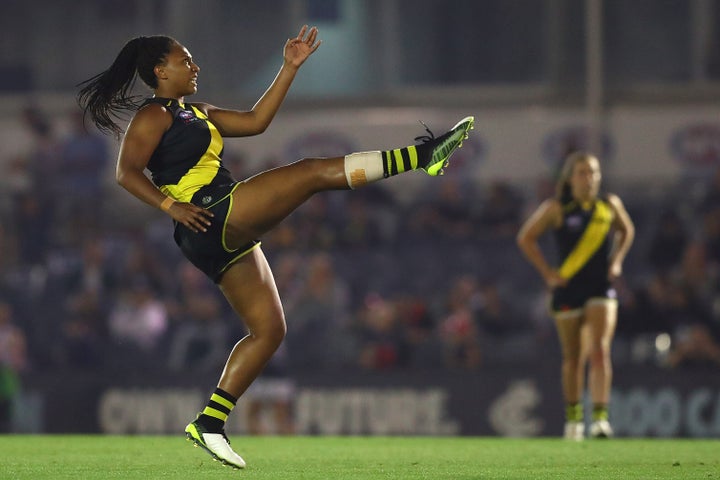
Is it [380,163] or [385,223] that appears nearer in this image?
[380,163]

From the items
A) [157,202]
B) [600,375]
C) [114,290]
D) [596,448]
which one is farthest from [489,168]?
[157,202]

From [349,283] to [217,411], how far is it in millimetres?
9311

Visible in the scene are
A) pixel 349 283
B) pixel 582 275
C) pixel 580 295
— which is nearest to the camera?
pixel 580 295

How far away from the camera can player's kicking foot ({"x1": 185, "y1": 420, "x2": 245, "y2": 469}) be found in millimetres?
6508

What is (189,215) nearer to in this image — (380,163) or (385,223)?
(380,163)

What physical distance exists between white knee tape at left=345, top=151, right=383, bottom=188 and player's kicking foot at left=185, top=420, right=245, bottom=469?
1.35m

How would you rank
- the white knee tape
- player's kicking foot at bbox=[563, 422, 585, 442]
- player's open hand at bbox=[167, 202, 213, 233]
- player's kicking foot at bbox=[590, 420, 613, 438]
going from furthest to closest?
player's kicking foot at bbox=[563, 422, 585, 442], player's kicking foot at bbox=[590, 420, 613, 438], the white knee tape, player's open hand at bbox=[167, 202, 213, 233]

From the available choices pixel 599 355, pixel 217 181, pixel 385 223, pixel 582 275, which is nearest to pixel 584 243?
pixel 582 275

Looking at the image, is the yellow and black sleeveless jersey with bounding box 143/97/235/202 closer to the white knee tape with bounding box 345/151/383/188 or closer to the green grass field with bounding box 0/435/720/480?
the white knee tape with bounding box 345/151/383/188

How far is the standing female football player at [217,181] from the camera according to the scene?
6.45 metres

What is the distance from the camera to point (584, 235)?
34.5ft

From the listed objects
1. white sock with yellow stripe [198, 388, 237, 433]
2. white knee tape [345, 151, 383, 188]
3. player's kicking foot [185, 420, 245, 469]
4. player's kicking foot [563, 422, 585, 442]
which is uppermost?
white knee tape [345, 151, 383, 188]

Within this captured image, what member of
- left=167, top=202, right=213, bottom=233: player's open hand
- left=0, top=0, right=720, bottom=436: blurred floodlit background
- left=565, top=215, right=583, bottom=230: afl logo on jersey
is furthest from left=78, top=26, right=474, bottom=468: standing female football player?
left=0, top=0, right=720, bottom=436: blurred floodlit background

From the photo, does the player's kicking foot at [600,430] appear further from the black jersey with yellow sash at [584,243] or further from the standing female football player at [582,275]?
the black jersey with yellow sash at [584,243]
